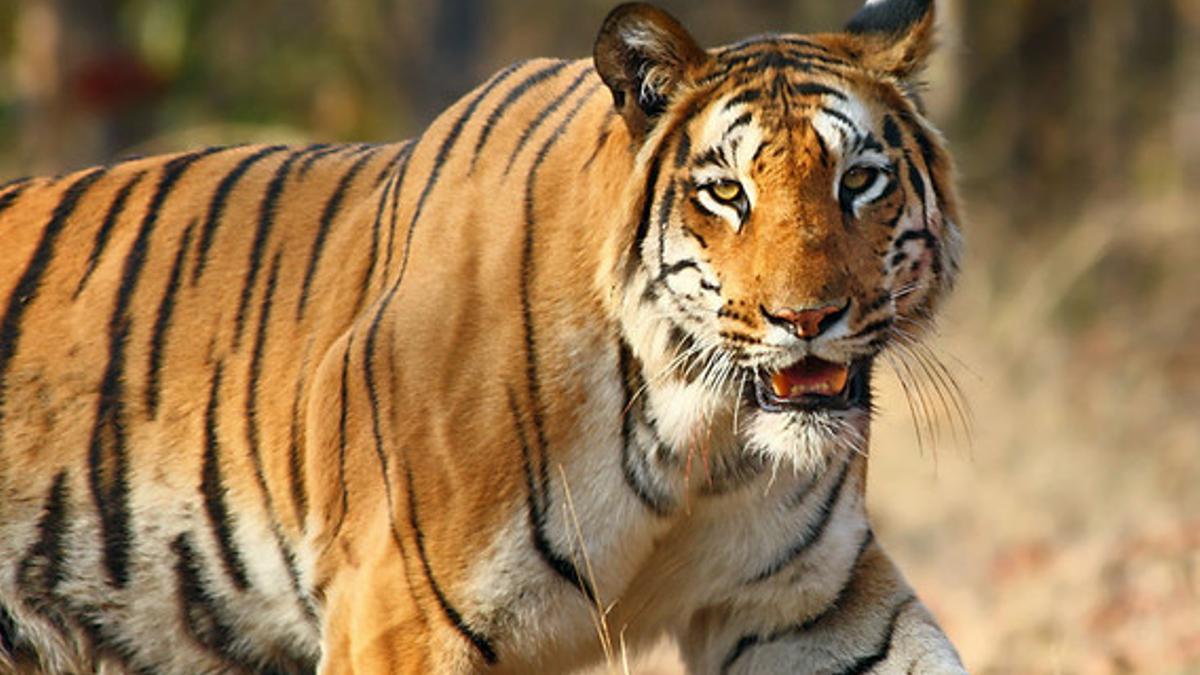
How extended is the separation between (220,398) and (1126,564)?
4106mm

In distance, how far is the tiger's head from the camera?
3.34 meters

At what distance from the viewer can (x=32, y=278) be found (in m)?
4.27

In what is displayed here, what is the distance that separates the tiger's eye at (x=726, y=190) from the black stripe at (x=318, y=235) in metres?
0.97

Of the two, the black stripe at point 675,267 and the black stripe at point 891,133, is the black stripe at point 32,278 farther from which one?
the black stripe at point 891,133

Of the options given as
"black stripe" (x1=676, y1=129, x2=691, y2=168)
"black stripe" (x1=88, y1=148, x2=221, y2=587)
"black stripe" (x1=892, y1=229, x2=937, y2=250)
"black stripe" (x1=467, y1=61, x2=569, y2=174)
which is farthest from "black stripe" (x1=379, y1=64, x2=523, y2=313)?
"black stripe" (x1=892, y1=229, x2=937, y2=250)

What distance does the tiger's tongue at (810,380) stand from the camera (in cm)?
346

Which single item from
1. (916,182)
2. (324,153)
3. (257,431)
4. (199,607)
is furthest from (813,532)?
(324,153)

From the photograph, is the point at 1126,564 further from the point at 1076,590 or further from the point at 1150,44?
the point at 1150,44

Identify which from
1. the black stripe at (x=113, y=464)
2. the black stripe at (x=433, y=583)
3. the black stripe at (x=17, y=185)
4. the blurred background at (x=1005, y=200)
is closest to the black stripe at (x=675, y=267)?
the black stripe at (x=433, y=583)

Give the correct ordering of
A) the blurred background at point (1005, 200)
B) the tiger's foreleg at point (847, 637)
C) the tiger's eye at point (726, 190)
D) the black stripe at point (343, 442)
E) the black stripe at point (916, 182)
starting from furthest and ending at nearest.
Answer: the blurred background at point (1005, 200) < the tiger's foreleg at point (847, 637) < the black stripe at point (343, 442) < the black stripe at point (916, 182) < the tiger's eye at point (726, 190)

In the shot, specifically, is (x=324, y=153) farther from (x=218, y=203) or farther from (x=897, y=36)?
(x=897, y=36)

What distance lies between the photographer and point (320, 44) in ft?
53.9

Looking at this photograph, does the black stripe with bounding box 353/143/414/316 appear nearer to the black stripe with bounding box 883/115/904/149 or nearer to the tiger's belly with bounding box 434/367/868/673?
the tiger's belly with bounding box 434/367/868/673

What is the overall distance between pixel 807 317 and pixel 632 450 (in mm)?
459
